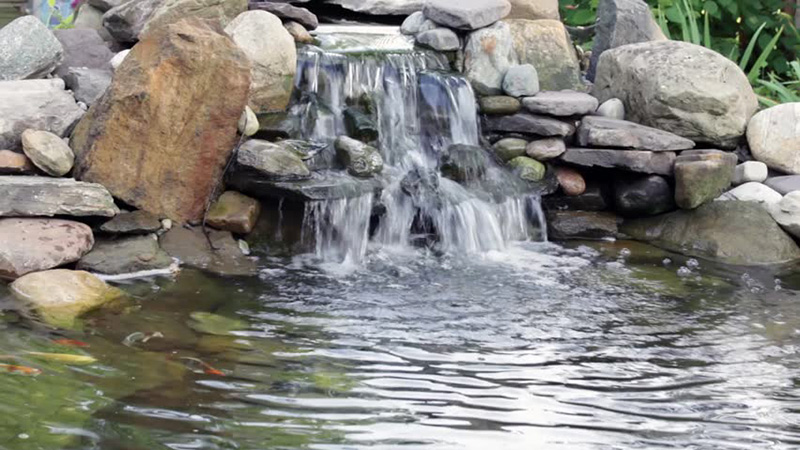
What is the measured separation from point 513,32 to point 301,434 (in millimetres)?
5023

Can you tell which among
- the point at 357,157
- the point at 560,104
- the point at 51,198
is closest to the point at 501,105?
Result: the point at 560,104

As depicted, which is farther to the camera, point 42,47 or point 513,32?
point 513,32

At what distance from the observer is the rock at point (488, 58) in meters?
7.41

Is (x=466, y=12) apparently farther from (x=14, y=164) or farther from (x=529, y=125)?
(x=14, y=164)

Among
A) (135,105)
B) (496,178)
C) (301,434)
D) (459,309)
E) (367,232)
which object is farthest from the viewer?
(496,178)

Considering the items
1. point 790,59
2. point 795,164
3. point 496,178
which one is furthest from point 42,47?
point 790,59

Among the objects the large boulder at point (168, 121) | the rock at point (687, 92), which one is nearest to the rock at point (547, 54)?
the rock at point (687, 92)

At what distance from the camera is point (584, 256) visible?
6.41m

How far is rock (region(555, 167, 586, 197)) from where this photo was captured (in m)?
7.13

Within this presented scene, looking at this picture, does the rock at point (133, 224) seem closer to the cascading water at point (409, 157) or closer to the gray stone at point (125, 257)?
the gray stone at point (125, 257)

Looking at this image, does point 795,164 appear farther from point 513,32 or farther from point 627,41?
point 513,32

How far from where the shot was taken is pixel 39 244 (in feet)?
17.1

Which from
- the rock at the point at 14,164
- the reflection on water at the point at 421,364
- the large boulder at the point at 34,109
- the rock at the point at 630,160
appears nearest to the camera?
the reflection on water at the point at 421,364

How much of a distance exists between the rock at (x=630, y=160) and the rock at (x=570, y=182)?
0.16 m
